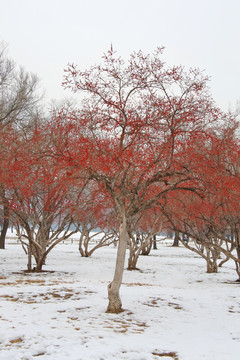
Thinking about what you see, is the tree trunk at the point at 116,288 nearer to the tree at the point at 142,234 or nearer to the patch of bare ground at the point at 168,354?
the patch of bare ground at the point at 168,354

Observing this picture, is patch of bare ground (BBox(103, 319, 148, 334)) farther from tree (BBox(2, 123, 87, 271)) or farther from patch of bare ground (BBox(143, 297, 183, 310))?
tree (BBox(2, 123, 87, 271))

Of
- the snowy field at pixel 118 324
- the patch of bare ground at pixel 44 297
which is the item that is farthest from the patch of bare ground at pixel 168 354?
the patch of bare ground at pixel 44 297

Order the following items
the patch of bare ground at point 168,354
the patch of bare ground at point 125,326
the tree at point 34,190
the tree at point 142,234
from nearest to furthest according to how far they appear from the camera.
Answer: the patch of bare ground at point 168,354 < the patch of bare ground at point 125,326 < the tree at point 34,190 < the tree at point 142,234

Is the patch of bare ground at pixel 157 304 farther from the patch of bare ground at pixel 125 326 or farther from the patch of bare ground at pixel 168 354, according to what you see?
the patch of bare ground at pixel 168 354

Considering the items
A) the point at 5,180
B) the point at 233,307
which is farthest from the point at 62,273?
the point at 233,307

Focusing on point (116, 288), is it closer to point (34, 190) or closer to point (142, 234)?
point (34, 190)

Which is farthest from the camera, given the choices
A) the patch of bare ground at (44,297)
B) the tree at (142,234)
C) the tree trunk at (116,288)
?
the tree at (142,234)

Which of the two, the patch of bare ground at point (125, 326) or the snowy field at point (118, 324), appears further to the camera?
the patch of bare ground at point (125, 326)

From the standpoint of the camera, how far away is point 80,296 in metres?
9.52

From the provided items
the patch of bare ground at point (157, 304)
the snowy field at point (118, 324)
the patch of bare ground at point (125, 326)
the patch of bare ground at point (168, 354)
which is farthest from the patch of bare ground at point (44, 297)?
the patch of bare ground at point (168, 354)

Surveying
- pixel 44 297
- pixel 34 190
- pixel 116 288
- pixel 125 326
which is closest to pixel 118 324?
pixel 125 326

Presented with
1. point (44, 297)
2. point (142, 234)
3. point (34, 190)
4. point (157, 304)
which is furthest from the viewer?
point (142, 234)

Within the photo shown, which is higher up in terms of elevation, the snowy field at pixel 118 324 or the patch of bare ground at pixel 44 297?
the patch of bare ground at pixel 44 297

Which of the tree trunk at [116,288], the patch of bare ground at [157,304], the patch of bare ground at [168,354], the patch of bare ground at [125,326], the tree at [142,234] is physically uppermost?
the tree at [142,234]
